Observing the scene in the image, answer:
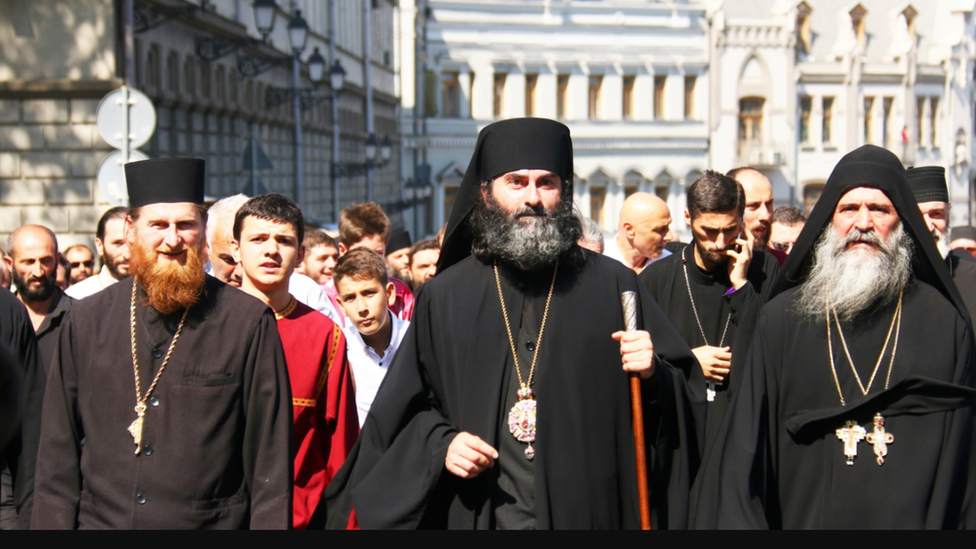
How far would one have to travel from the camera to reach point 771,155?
50906 mm

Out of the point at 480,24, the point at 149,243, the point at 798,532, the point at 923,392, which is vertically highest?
the point at 480,24

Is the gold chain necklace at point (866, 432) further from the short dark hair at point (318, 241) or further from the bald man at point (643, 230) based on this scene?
the short dark hair at point (318, 241)

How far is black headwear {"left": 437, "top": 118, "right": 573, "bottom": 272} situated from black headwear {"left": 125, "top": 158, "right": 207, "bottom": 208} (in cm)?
91

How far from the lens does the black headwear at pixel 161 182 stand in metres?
4.58

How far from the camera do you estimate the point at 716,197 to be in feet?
20.1

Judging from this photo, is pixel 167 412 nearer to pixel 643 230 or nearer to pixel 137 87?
pixel 643 230

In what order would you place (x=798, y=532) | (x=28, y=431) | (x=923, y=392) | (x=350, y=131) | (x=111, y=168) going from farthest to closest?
(x=350, y=131)
(x=111, y=168)
(x=28, y=431)
(x=923, y=392)
(x=798, y=532)

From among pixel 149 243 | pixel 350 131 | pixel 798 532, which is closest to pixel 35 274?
pixel 149 243

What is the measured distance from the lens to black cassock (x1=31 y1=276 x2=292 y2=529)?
4207mm

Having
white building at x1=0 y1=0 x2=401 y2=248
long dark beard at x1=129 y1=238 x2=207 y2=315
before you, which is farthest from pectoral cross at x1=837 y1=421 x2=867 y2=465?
white building at x1=0 y1=0 x2=401 y2=248

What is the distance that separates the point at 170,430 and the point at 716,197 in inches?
114

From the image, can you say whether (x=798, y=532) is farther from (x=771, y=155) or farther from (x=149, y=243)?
(x=771, y=155)

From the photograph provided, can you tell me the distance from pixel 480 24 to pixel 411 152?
17.3 feet

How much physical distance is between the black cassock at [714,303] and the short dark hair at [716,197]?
0.35 metres
